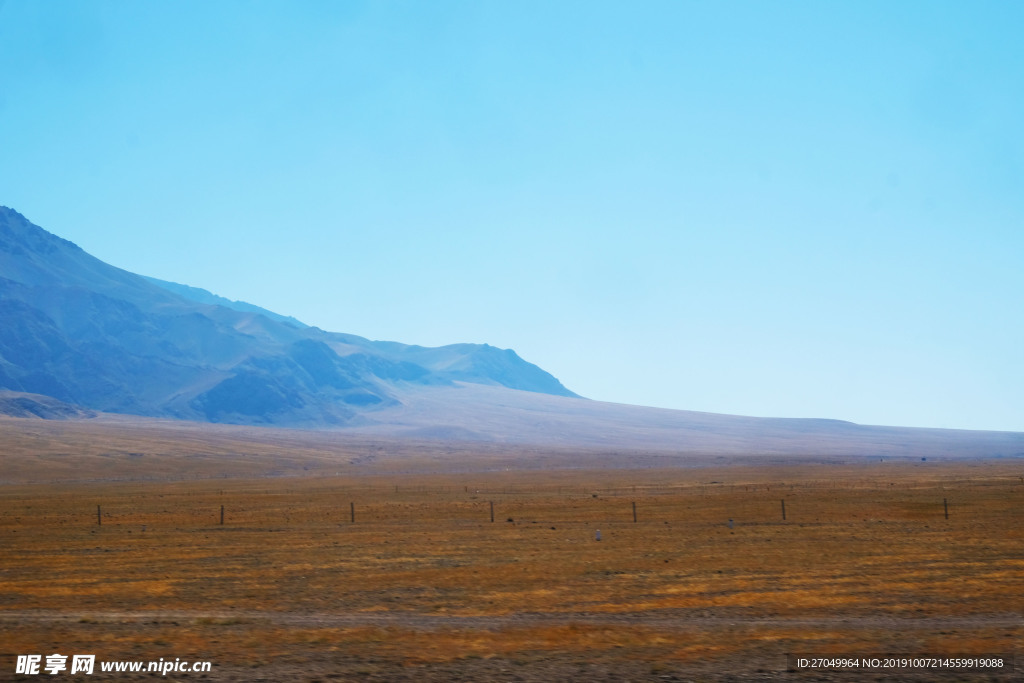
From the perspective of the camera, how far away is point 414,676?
13.9 meters

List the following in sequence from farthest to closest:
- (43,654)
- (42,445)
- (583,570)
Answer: (42,445) < (583,570) < (43,654)

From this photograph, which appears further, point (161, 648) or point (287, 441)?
point (287, 441)

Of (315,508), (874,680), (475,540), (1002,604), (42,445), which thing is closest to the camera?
(874,680)

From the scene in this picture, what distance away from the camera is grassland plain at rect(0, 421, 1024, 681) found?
15242 mm

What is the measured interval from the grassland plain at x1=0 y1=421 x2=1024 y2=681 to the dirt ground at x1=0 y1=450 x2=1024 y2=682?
0.10 m

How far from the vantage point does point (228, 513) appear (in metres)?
51.0

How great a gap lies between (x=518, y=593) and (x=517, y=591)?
0.32 m

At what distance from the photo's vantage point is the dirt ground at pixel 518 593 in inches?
594

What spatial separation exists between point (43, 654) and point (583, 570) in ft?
50.5

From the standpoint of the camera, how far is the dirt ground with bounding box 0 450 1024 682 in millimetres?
15086

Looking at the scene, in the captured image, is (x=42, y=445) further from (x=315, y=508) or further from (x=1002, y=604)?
(x=1002, y=604)

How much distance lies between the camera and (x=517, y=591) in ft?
73.6

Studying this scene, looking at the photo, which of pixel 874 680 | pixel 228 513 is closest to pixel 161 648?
pixel 874 680

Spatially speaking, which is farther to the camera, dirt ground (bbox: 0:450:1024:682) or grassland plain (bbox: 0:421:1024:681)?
grassland plain (bbox: 0:421:1024:681)
